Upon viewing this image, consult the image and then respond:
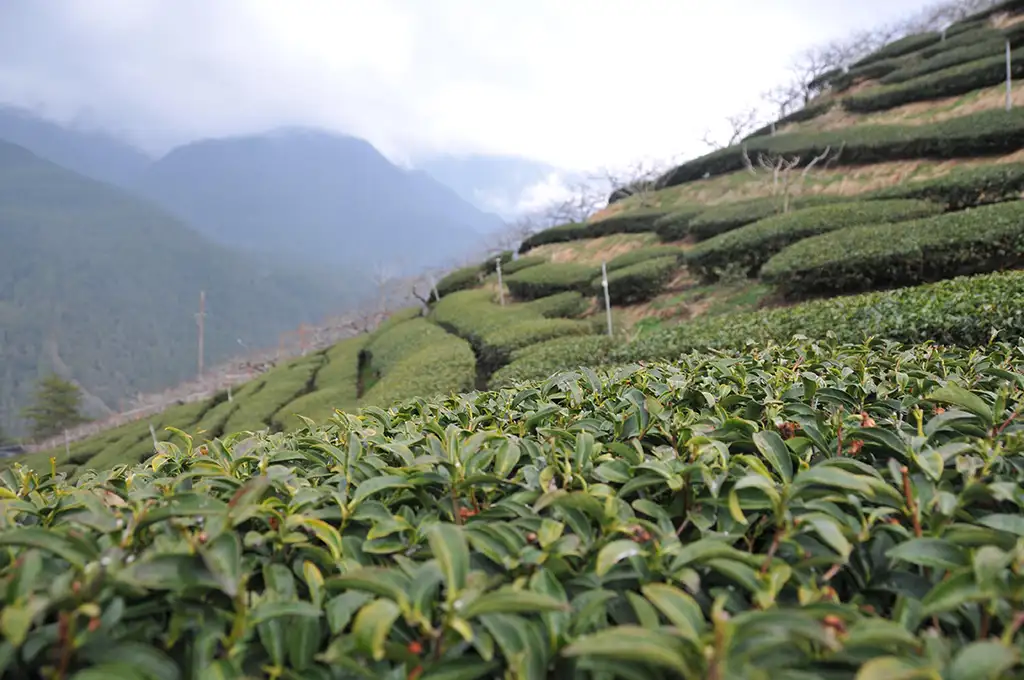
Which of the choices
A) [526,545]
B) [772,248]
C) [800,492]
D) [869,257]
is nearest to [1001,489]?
[800,492]

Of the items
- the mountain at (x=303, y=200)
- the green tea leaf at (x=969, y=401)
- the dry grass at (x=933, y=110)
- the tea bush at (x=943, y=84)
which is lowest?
the green tea leaf at (x=969, y=401)

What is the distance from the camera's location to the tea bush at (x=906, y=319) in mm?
4250

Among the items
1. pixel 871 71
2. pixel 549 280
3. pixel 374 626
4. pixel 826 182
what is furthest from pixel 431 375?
pixel 871 71

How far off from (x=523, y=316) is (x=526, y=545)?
1131 cm

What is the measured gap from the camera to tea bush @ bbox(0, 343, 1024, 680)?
74cm

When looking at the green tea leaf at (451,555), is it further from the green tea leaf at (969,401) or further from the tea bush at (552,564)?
the green tea leaf at (969,401)

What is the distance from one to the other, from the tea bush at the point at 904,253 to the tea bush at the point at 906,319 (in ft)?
6.41

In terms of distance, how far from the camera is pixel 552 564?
974 millimetres

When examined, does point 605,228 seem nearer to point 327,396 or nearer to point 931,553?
point 327,396

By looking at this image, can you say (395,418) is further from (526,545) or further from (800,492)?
(800,492)

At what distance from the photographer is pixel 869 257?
7.55m

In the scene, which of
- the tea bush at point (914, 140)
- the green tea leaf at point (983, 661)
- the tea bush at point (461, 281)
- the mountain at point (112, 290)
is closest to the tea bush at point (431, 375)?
the green tea leaf at point (983, 661)

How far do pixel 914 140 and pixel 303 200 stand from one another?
16887cm

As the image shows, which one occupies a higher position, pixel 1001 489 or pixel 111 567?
pixel 111 567
